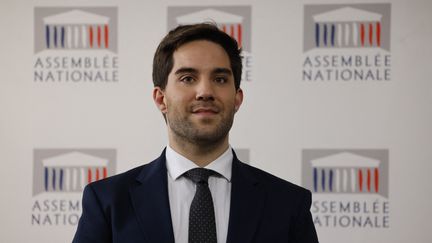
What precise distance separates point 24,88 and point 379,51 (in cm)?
181

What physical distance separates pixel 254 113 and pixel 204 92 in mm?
1194

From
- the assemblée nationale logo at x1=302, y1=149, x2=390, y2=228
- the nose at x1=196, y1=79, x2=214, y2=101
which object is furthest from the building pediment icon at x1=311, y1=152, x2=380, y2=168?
the nose at x1=196, y1=79, x2=214, y2=101

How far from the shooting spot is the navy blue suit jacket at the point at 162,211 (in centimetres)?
137

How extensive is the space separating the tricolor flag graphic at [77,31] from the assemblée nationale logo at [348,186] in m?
1.20

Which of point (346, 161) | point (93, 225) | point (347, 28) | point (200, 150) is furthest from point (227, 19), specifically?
point (93, 225)

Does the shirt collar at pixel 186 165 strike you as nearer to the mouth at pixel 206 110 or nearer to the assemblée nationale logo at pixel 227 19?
the mouth at pixel 206 110

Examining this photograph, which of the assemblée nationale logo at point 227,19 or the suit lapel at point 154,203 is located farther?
the assemblée nationale logo at point 227,19

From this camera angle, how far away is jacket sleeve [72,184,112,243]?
137 cm

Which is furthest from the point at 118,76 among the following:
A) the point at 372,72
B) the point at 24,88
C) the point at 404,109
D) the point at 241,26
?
the point at 404,109

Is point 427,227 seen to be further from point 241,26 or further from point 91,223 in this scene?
point 91,223

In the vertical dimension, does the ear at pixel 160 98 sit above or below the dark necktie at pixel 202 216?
above

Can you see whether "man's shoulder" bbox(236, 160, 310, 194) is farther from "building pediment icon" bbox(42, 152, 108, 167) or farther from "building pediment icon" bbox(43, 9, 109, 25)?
"building pediment icon" bbox(43, 9, 109, 25)

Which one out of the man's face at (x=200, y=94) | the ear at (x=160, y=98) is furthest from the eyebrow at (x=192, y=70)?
the ear at (x=160, y=98)

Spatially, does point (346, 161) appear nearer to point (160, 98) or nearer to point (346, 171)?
point (346, 171)
